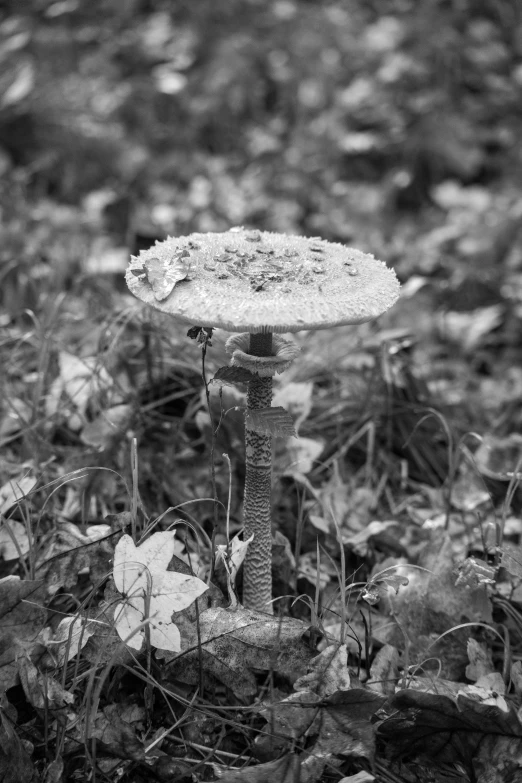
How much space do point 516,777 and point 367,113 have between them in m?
6.31

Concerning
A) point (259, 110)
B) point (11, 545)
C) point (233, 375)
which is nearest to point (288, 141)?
point (259, 110)

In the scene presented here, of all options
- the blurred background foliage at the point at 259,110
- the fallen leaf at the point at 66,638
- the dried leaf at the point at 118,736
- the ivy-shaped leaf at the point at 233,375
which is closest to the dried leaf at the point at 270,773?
the dried leaf at the point at 118,736

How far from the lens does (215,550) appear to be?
2438 millimetres

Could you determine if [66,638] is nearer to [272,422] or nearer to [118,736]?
[118,736]

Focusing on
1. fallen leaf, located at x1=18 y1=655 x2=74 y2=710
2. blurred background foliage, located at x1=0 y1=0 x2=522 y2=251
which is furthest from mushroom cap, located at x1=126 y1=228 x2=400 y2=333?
blurred background foliage, located at x1=0 y1=0 x2=522 y2=251

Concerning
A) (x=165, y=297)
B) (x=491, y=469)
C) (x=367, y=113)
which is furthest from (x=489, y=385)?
(x=367, y=113)

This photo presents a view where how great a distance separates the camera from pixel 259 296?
1.85 metres

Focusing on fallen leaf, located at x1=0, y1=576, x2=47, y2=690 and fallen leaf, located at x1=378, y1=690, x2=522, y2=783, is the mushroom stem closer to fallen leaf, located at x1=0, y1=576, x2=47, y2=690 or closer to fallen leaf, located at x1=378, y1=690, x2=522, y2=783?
fallen leaf, located at x1=378, y1=690, x2=522, y2=783

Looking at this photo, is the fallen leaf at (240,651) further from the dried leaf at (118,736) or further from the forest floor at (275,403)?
the dried leaf at (118,736)

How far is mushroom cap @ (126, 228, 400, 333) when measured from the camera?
69.9 inches

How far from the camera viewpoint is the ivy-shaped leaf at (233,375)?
214cm

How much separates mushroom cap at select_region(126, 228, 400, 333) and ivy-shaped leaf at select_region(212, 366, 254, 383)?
313 mm

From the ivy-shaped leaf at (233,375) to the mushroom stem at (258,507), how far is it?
0.03 m

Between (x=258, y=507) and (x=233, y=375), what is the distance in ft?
1.58
